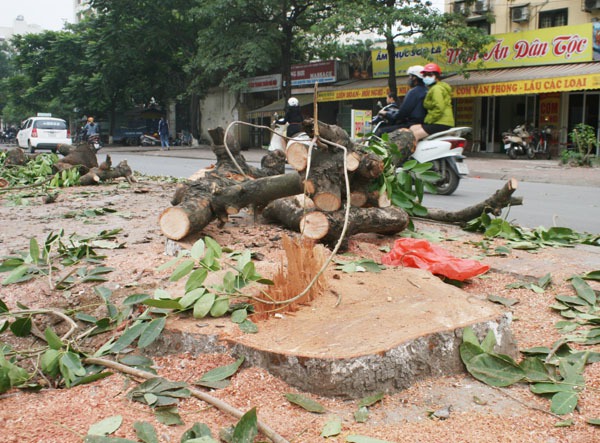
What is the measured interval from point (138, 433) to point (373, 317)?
116 cm

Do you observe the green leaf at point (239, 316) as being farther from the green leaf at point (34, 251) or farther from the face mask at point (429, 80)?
the face mask at point (429, 80)

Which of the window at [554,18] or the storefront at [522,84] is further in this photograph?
the window at [554,18]

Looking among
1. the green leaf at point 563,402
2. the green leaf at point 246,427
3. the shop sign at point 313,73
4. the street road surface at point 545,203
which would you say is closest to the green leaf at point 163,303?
the green leaf at point 246,427

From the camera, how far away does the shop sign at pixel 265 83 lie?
28.0 metres

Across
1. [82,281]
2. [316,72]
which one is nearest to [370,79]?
[316,72]

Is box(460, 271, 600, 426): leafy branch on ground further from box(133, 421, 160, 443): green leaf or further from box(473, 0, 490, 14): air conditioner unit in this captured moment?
box(473, 0, 490, 14): air conditioner unit

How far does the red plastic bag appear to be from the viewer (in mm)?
3924

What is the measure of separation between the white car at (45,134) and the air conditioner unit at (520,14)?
63.1ft

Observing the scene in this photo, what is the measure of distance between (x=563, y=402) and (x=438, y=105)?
21.8 ft

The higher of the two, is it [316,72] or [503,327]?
[316,72]

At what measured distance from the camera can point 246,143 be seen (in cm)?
3036

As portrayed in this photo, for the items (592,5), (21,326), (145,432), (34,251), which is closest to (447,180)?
(34,251)

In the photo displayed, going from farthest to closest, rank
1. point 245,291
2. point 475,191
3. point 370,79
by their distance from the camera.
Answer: point 370,79 < point 475,191 < point 245,291

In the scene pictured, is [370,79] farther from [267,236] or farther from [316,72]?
[267,236]
